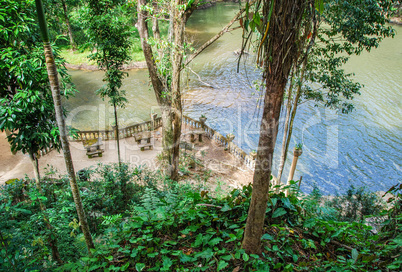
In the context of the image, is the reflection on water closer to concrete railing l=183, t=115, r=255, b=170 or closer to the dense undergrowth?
concrete railing l=183, t=115, r=255, b=170

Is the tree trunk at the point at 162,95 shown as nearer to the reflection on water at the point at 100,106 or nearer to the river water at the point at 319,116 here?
the river water at the point at 319,116

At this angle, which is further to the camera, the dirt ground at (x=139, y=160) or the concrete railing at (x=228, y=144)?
the concrete railing at (x=228, y=144)

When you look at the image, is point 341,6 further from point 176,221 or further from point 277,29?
point 176,221

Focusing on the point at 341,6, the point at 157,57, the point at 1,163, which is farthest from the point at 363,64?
the point at 1,163

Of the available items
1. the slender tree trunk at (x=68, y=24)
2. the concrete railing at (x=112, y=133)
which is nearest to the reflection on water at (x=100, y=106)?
the concrete railing at (x=112, y=133)

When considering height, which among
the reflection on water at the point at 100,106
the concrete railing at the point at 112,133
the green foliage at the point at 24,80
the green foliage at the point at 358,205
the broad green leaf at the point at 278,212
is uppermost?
the green foliage at the point at 24,80

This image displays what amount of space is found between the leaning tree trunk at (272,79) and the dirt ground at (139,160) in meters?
6.32

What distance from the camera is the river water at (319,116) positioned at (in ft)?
39.7

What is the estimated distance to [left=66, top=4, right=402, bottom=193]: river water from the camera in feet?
39.7

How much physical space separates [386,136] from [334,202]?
9.71 metres


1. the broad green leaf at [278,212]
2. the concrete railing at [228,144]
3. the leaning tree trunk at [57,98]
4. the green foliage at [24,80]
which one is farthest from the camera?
the concrete railing at [228,144]

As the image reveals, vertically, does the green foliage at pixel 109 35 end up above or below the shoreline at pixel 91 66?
above

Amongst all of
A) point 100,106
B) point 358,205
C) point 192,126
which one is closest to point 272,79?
point 358,205

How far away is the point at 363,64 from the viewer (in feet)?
68.8
